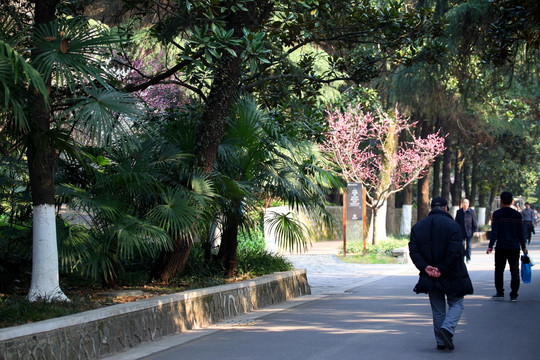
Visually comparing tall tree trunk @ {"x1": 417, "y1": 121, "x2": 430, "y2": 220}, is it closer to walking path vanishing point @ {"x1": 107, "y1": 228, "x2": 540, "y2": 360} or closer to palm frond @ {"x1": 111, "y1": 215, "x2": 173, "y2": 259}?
walking path vanishing point @ {"x1": 107, "y1": 228, "x2": 540, "y2": 360}

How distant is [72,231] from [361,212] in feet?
48.6

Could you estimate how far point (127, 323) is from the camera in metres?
8.24

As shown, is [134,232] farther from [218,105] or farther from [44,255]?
[218,105]

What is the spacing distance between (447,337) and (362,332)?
1623 millimetres

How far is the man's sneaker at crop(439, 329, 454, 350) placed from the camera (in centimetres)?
761

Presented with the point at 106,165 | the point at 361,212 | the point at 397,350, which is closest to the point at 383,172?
the point at 361,212

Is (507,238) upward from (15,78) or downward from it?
downward

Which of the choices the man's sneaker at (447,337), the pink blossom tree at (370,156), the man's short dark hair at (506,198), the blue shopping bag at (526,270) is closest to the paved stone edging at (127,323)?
the man's sneaker at (447,337)

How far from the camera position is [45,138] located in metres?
8.39

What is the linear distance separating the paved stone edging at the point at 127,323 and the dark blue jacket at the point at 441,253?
10.3 feet

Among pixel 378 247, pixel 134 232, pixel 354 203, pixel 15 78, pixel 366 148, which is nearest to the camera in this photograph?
pixel 15 78

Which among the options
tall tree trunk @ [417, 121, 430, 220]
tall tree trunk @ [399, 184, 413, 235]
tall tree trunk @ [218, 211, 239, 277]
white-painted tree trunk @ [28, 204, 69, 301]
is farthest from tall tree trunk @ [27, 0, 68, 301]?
tall tree trunk @ [399, 184, 413, 235]

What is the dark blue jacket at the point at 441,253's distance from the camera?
7.94 meters

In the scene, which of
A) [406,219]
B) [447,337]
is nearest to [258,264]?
[447,337]
